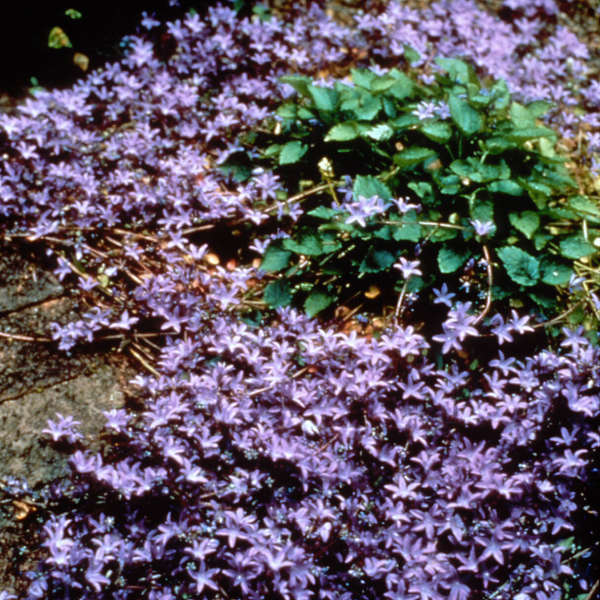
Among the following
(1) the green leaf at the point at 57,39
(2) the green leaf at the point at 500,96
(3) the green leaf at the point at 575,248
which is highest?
(2) the green leaf at the point at 500,96

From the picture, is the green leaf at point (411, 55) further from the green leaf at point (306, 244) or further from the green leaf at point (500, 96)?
the green leaf at point (306, 244)

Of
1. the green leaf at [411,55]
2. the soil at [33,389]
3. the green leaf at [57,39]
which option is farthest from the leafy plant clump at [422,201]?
the green leaf at [57,39]

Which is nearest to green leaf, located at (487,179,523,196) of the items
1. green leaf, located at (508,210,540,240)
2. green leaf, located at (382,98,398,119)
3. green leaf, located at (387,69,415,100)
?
green leaf, located at (508,210,540,240)

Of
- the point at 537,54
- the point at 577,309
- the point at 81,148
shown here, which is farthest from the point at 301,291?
the point at 537,54

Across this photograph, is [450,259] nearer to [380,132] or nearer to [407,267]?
[407,267]

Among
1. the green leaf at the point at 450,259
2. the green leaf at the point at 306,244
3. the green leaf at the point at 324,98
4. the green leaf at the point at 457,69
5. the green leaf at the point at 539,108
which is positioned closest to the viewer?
the green leaf at the point at 450,259

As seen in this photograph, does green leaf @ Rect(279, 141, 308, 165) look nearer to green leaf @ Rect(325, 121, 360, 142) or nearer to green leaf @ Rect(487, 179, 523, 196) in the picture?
green leaf @ Rect(325, 121, 360, 142)
